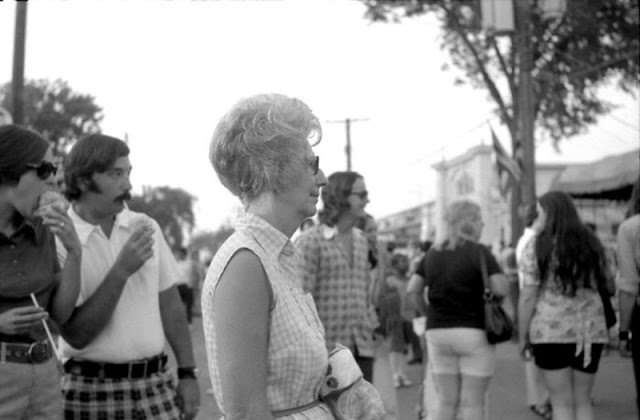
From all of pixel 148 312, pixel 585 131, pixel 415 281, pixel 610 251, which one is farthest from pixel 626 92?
pixel 148 312

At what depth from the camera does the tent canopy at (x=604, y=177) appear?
1263 centimetres

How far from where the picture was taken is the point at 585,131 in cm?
2277

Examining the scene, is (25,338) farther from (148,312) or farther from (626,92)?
(626,92)

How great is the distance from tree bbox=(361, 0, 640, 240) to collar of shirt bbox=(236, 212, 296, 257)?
17.9 meters

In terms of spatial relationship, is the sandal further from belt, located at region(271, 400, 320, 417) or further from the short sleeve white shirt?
belt, located at region(271, 400, 320, 417)

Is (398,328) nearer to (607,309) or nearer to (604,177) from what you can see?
(604,177)

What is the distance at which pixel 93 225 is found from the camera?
138 inches

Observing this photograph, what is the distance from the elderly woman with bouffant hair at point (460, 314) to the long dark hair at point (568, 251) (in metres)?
0.35

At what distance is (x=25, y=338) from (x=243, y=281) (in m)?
1.12

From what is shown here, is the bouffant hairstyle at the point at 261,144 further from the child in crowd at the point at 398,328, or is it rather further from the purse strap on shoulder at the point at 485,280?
the child in crowd at the point at 398,328

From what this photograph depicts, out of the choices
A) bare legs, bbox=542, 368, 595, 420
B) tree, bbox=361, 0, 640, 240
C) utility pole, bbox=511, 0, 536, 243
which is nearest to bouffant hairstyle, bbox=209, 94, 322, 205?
bare legs, bbox=542, 368, 595, 420

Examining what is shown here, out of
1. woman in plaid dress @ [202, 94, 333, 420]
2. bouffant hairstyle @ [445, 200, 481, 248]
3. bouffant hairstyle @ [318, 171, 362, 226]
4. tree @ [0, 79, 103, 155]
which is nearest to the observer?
woman in plaid dress @ [202, 94, 333, 420]

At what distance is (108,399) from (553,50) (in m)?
19.2

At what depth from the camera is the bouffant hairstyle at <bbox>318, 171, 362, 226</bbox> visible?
224 inches
